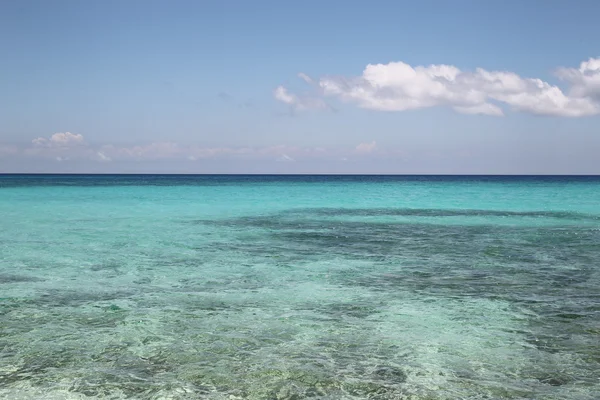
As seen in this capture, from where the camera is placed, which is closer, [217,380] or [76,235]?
[217,380]

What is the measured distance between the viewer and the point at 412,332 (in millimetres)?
7148

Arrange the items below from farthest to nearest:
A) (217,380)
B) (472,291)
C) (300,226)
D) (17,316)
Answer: (300,226), (472,291), (17,316), (217,380)

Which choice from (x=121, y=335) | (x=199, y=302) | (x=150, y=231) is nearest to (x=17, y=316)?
(x=121, y=335)

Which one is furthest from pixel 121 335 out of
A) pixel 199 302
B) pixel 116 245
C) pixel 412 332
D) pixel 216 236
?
pixel 216 236

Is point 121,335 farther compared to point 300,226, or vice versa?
point 300,226

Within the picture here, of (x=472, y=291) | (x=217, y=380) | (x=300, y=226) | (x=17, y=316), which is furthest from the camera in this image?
(x=300, y=226)

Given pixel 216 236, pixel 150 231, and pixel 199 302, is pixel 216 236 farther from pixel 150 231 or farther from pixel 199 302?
pixel 199 302

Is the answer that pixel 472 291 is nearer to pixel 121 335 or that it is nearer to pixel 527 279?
pixel 527 279

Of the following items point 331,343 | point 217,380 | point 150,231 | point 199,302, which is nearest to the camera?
point 217,380

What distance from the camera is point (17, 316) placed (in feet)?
25.3

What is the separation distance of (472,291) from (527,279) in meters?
1.67

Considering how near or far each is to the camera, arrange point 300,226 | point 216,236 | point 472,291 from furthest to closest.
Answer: point 300,226, point 216,236, point 472,291

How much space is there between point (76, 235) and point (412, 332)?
13.7 meters

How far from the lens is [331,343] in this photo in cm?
659
